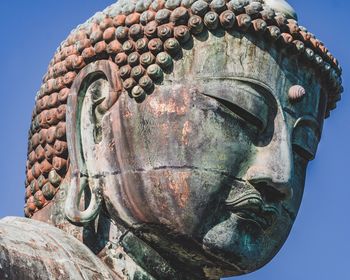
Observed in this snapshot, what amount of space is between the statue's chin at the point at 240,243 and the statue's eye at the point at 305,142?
0.78 m

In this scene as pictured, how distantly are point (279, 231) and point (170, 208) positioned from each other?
1092mm

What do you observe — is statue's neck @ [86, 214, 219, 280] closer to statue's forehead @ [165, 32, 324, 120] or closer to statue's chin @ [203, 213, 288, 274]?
statue's chin @ [203, 213, 288, 274]

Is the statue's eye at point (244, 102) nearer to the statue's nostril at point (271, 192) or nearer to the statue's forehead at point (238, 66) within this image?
the statue's forehead at point (238, 66)

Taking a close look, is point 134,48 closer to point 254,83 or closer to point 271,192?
point 254,83

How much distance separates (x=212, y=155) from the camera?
755 inches

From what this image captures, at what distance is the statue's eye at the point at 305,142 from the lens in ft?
65.0

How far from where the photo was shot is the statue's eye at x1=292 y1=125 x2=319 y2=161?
1980 centimetres

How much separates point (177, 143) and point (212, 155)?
1.01ft

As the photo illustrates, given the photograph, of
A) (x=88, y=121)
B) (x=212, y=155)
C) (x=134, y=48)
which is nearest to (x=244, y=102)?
(x=212, y=155)

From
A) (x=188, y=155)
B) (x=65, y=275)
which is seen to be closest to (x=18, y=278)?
(x=65, y=275)

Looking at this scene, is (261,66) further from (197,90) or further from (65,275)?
(65,275)

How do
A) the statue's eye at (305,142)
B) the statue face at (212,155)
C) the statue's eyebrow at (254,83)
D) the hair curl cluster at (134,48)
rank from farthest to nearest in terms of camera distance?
the statue's eye at (305,142)
the hair curl cluster at (134,48)
the statue's eyebrow at (254,83)
the statue face at (212,155)

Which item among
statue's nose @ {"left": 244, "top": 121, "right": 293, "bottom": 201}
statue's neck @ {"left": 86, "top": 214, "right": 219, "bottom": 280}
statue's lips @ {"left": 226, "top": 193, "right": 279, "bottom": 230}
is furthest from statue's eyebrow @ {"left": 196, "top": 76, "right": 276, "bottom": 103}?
statue's neck @ {"left": 86, "top": 214, "right": 219, "bottom": 280}

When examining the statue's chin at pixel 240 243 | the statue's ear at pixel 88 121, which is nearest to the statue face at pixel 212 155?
the statue's chin at pixel 240 243
